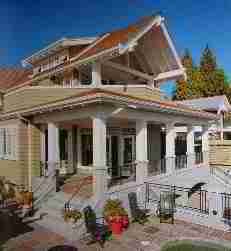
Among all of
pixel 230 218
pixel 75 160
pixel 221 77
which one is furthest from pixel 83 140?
pixel 221 77

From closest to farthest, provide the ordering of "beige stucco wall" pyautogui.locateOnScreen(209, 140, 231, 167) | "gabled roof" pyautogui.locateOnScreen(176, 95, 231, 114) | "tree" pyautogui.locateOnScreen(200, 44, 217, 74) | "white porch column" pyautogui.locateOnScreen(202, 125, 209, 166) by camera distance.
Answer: "beige stucco wall" pyautogui.locateOnScreen(209, 140, 231, 167) < "white porch column" pyautogui.locateOnScreen(202, 125, 209, 166) < "gabled roof" pyautogui.locateOnScreen(176, 95, 231, 114) < "tree" pyautogui.locateOnScreen(200, 44, 217, 74)

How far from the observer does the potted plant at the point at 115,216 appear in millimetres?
8750

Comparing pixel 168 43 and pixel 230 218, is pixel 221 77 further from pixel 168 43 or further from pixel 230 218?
pixel 230 218

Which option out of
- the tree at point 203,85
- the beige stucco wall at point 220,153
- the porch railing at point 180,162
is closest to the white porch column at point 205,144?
the beige stucco wall at point 220,153

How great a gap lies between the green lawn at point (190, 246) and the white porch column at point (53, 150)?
6046mm

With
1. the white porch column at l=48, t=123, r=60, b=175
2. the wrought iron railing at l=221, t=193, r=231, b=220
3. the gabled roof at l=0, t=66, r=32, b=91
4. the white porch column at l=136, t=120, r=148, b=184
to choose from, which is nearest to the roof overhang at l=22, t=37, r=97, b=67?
the gabled roof at l=0, t=66, r=32, b=91

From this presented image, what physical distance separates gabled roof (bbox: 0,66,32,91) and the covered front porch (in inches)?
277

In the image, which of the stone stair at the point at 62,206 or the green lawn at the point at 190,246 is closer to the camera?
the green lawn at the point at 190,246

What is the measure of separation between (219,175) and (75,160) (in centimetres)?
951

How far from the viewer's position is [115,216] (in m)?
8.88

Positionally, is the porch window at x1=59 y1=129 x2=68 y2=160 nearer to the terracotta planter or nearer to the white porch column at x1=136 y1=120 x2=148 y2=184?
the terracotta planter

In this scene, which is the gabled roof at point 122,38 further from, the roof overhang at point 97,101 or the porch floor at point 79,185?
the porch floor at point 79,185

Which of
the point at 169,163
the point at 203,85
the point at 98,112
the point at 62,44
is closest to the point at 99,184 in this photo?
the point at 98,112

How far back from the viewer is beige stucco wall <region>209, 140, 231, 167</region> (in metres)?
17.3
